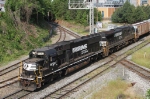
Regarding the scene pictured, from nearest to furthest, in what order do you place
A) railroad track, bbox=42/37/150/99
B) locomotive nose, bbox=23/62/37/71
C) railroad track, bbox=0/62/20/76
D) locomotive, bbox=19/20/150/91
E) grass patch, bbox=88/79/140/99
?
grass patch, bbox=88/79/140/99
railroad track, bbox=42/37/150/99
locomotive nose, bbox=23/62/37/71
locomotive, bbox=19/20/150/91
railroad track, bbox=0/62/20/76

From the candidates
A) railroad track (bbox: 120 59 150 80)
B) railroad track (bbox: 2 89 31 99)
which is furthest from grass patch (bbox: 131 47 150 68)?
railroad track (bbox: 2 89 31 99)

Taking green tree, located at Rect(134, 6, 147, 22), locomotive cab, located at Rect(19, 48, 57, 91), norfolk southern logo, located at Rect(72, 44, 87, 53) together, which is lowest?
locomotive cab, located at Rect(19, 48, 57, 91)

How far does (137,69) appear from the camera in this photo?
24609 millimetres

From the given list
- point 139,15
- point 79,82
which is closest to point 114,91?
point 79,82

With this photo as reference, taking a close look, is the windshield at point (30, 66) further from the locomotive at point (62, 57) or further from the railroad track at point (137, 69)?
the railroad track at point (137, 69)

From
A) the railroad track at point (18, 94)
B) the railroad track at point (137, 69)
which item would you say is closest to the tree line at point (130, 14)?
the railroad track at point (137, 69)

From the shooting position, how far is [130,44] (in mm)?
39688

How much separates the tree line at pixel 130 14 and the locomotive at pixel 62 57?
A: 37636 mm

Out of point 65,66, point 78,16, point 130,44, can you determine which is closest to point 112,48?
point 130,44

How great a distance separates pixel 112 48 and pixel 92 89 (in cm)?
1405

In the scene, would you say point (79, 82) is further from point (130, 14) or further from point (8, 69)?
point (130, 14)

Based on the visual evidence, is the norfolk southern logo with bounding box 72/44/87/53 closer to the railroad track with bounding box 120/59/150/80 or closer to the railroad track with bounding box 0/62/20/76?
the railroad track with bounding box 120/59/150/80

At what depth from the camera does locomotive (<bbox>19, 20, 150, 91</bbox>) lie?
18.5 meters

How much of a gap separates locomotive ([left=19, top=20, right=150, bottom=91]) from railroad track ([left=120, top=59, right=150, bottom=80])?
342 centimetres
